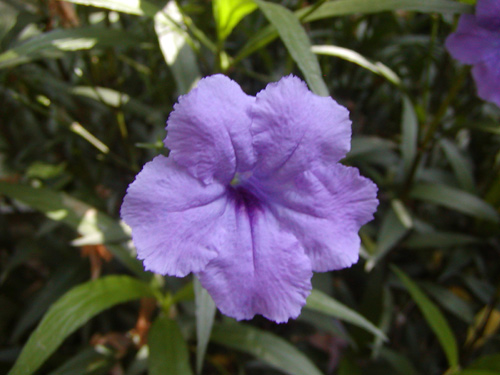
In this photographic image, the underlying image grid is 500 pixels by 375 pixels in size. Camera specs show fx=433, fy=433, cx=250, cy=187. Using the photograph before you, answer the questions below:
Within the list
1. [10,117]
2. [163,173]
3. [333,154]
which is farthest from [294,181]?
[10,117]

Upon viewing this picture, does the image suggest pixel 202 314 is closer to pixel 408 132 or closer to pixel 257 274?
pixel 257 274

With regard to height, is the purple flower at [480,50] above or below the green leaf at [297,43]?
below

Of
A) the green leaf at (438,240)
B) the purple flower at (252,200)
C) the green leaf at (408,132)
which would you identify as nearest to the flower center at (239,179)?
the purple flower at (252,200)

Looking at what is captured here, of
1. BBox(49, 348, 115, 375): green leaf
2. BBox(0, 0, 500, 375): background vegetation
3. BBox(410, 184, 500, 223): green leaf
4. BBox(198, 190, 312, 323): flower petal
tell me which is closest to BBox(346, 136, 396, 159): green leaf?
BBox(0, 0, 500, 375): background vegetation

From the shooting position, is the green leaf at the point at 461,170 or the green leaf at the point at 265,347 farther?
the green leaf at the point at 461,170

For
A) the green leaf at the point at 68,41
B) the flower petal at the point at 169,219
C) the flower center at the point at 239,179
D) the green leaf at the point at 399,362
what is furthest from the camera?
the green leaf at the point at 399,362

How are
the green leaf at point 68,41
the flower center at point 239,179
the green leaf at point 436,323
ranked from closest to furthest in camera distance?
the flower center at point 239,179 → the green leaf at point 68,41 → the green leaf at point 436,323

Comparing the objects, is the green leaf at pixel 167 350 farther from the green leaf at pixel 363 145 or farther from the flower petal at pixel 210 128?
the green leaf at pixel 363 145

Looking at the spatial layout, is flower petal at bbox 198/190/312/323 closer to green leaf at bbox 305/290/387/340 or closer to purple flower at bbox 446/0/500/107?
green leaf at bbox 305/290/387/340

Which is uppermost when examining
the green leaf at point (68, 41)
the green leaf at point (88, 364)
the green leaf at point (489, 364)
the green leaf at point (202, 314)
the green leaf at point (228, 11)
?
the green leaf at point (68, 41)
